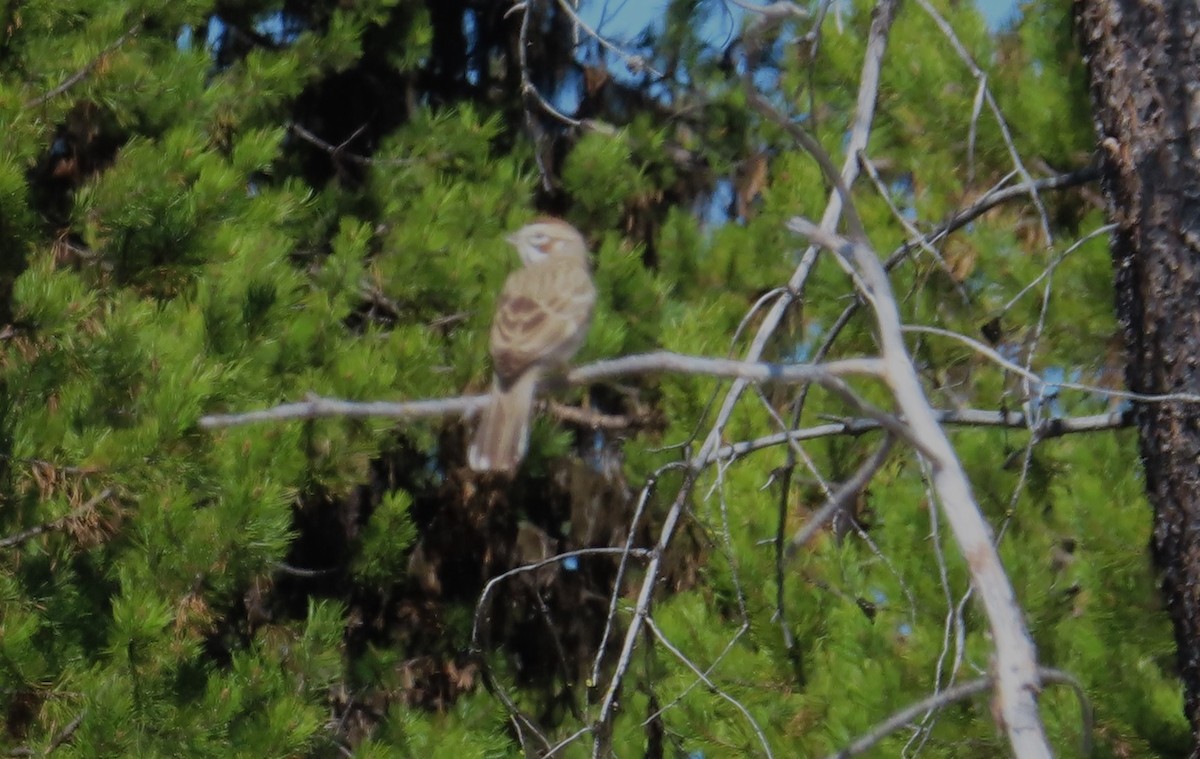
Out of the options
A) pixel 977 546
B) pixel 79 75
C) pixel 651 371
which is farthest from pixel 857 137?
pixel 79 75

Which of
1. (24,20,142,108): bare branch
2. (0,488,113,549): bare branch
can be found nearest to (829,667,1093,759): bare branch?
(0,488,113,549): bare branch

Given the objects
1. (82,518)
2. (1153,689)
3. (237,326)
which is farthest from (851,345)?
(82,518)

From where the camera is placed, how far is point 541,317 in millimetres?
4207

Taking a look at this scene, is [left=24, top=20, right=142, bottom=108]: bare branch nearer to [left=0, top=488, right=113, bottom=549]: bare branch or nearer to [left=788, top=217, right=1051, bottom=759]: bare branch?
[left=0, top=488, right=113, bottom=549]: bare branch

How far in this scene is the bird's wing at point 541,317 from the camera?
4.02m

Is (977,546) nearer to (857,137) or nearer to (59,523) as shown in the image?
(857,137)

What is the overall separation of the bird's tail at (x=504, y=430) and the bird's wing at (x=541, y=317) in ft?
0.42

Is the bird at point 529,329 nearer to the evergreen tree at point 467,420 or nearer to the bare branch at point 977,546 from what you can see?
the evergreen tree at point 467,420

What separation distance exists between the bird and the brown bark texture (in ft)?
4.29

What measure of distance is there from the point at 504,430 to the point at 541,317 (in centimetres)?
61

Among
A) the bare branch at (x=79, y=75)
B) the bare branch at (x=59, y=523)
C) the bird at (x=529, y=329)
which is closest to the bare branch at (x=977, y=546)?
the bird at (x=529, y=329)

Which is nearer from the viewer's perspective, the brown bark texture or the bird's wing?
the brown bark texture

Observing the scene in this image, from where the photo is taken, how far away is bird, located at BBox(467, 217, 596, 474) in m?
3.64

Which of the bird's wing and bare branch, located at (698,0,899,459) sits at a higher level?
bare branch, located at (698,0,899,459)
